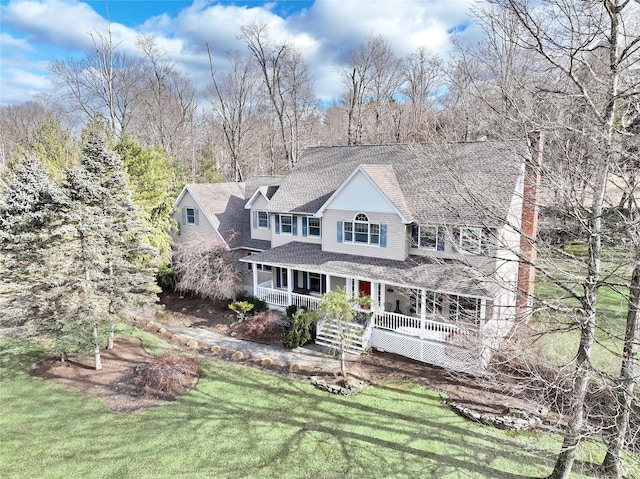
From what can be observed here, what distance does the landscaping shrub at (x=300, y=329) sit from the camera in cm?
1673

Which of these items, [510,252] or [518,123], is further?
[510,252]

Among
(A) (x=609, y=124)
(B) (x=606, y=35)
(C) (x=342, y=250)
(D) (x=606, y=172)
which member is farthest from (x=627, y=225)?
(C) (x=342, y=250)

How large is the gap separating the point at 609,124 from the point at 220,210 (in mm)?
21728

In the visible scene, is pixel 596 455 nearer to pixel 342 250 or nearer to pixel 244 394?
pixel 244 394

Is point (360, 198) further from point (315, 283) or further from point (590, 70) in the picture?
point (590, 70)

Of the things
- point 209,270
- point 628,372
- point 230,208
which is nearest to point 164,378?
point 209,270

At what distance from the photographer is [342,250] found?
63.5ft

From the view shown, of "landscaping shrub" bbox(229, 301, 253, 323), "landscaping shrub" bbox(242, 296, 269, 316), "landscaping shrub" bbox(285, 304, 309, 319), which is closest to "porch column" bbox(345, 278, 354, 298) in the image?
"landscaping shrub" bbox(285, 304, 309, 319)

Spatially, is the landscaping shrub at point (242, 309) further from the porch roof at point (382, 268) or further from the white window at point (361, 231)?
the white window at point (361, 231)

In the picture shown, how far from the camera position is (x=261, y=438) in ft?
35.5

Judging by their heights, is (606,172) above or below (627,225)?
above

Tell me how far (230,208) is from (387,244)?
12.7 meters

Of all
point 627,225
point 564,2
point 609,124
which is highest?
point 564,2

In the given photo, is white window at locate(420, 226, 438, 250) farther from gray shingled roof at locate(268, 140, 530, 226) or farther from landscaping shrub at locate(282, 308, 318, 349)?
landscaping shrub at locate(282, 308, 318, 349)
